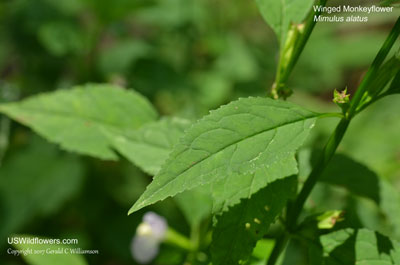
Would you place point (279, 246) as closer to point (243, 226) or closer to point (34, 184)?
point (243, 226)

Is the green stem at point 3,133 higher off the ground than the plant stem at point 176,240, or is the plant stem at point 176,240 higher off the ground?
the green stem at point 3,133

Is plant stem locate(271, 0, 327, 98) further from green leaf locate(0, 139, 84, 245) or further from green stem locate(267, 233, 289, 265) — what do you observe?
green leaf locate(0, 139, 84, 245)

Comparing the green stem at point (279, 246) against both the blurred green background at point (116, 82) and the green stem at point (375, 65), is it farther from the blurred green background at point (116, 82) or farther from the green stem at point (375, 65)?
the blurred green background at point (116, 82)

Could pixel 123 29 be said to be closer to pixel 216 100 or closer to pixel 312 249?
pixel 216 100

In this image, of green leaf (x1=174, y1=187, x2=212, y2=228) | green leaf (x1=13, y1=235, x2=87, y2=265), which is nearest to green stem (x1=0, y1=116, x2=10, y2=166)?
green leaf (x1=13, y1=235, x2=87, y2=265)

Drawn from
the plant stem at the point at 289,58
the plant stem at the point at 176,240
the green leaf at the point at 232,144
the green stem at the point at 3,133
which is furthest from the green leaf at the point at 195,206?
the green stem at the point at 3,133

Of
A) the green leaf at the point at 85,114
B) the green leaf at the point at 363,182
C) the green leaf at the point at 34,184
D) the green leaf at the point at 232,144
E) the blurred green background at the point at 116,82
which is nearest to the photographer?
the green leaf at the point at 232,144

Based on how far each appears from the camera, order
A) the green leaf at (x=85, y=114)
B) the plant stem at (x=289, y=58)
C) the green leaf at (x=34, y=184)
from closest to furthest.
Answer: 1. the plant stem at (x=289, y=58)
2. the green leaf at (x=85, y=114)
3. the green leaf at (x=34, y=184)
